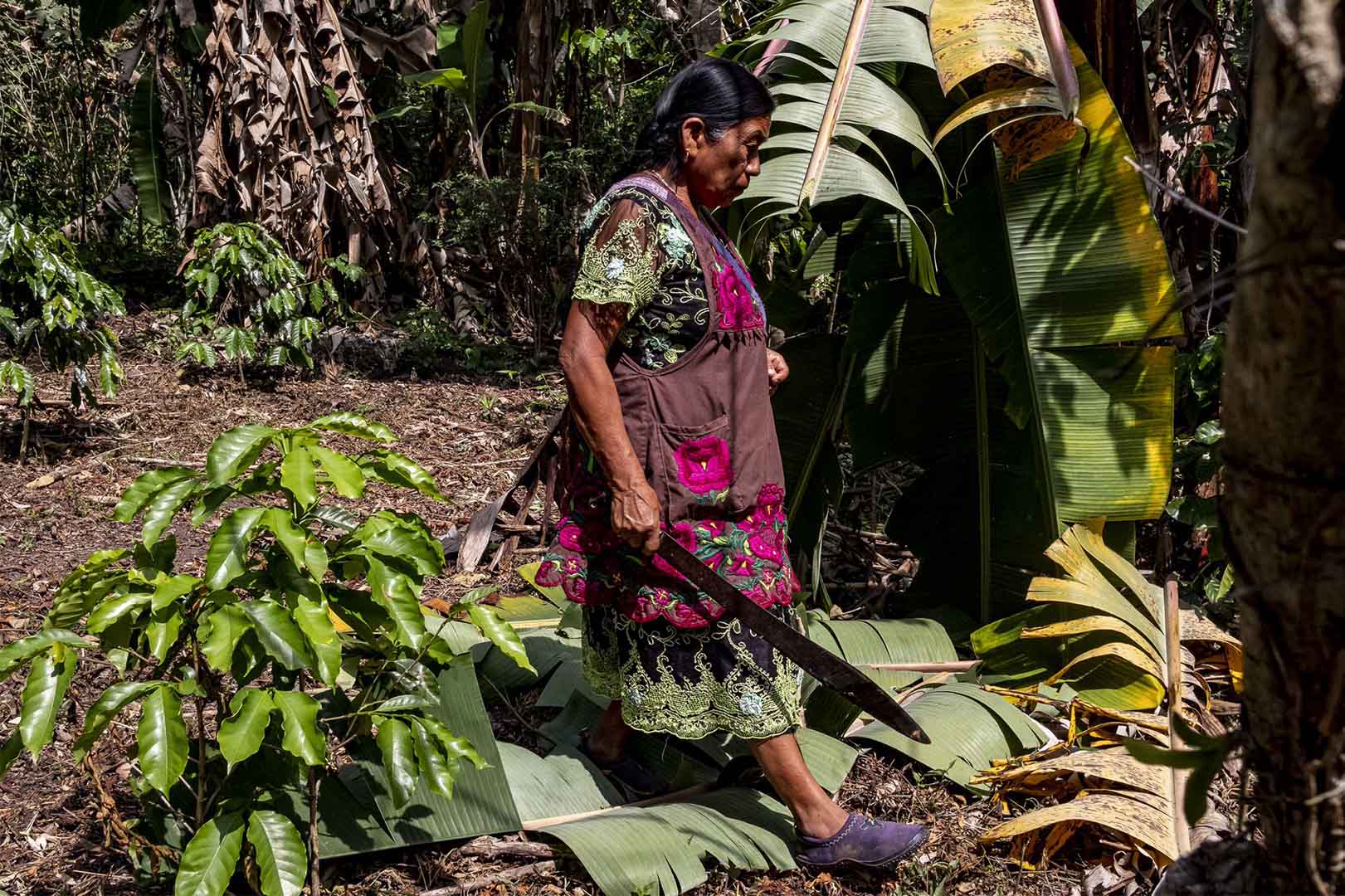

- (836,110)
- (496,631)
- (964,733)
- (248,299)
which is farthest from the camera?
(248,299)

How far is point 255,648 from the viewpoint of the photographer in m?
2.19

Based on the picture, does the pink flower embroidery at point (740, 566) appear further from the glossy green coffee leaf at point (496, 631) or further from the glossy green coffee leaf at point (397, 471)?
the glossy green coffee leaf at point (397, 471)

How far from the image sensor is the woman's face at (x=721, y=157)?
2598mm

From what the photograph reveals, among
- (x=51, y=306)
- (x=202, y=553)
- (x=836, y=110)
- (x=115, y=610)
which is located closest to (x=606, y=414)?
(x=115, y=610)

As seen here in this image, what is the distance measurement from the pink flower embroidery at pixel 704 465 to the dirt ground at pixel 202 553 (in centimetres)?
88

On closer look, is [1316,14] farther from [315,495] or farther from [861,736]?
[861,736]

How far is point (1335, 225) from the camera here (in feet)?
3.33

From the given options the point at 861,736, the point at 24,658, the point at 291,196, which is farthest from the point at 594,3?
the point at 24,658

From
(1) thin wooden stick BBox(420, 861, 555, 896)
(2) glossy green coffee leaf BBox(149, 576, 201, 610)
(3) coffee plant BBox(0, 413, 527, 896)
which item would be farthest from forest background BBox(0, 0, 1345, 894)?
(1) thin wooden stick BBox(420, 861, 555, 896)

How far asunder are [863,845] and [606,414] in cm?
111

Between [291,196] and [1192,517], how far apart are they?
5425 mm

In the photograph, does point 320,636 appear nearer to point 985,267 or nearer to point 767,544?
point 767,544

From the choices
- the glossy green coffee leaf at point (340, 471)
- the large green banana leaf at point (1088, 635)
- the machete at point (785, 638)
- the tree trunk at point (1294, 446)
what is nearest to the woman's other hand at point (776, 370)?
the machete at point (785, 638)

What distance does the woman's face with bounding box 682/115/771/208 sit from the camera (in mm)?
2598
